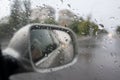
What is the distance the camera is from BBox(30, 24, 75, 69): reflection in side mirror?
5.59 ft

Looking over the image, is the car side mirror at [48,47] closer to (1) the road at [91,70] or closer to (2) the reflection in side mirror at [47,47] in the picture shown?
(2) the reflection in side mirror at [47,47]

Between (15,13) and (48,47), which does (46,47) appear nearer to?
(48,47)

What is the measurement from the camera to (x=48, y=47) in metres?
1.84

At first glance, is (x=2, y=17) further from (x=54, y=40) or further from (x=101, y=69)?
(x=101, y=69)

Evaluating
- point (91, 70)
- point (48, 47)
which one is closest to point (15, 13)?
point (91, 70)

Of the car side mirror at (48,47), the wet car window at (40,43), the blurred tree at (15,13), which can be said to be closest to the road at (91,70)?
the blurred tree at (15,13)

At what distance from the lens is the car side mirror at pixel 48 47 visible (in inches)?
66.9

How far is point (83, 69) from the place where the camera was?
7.58 meters

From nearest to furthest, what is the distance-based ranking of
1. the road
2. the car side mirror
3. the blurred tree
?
the car side mirror < the blurred tree < the road

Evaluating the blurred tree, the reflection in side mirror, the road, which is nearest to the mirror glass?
the reflection in side mirror

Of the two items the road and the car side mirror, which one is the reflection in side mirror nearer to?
the car side mirror

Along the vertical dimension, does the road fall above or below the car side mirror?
below

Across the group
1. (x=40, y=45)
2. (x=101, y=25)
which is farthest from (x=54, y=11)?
(x=40, y=45)

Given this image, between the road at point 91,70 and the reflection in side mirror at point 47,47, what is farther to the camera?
the road at point 91,70
